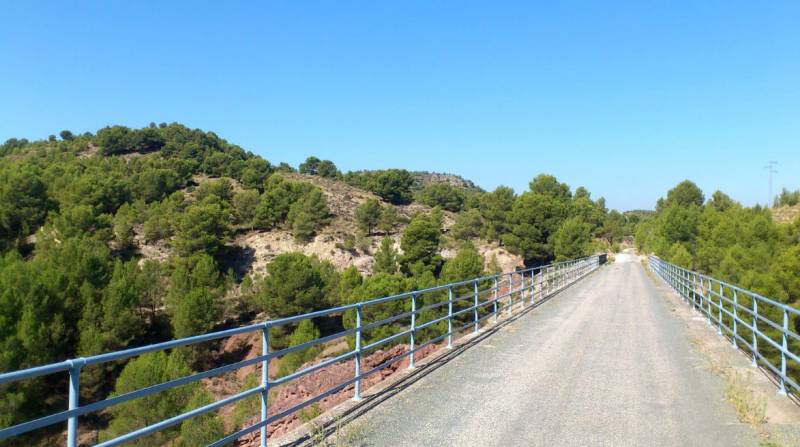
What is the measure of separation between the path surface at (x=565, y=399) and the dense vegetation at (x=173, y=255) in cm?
1341

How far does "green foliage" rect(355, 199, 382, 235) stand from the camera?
7944cm

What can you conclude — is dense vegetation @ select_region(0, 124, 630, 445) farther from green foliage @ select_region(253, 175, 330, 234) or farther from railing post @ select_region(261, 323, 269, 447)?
railing post @ select_region(261, 323, 269, 447)

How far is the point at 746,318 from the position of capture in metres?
23.9

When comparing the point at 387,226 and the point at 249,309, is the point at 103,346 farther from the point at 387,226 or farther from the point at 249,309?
the point at 387,226

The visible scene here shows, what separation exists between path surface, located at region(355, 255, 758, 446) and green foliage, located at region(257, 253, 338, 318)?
33033 millimetres

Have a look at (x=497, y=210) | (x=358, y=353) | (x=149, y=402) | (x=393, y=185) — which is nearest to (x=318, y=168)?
(x=393, y=185)

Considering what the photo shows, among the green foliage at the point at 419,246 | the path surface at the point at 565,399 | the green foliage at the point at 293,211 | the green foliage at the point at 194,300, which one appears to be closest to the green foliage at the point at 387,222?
A: the green foliage at the point at 293,211

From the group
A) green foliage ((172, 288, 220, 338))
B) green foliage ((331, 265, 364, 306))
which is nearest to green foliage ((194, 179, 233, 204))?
green foliage ((331, 265, 364, 306))

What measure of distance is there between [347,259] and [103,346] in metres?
40.4

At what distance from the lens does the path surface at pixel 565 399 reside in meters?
5.08

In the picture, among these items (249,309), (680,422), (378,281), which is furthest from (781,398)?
(249,309)

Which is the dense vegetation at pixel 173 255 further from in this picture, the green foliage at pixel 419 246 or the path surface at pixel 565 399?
the path surface at pixel 565 399

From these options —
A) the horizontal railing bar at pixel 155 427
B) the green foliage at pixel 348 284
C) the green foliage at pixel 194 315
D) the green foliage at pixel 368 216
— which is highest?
the green foliage at pixel 368 216

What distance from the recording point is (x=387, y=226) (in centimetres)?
8000
